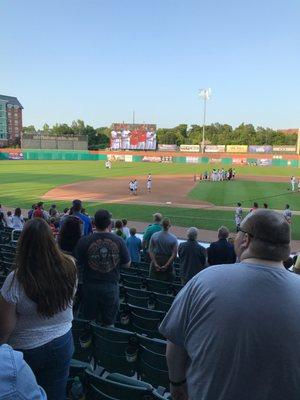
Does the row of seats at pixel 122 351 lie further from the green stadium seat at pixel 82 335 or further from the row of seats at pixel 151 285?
the row of seats at pixel 151 285

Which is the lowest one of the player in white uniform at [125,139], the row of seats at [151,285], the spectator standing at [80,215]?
the row of seats at [151,285]

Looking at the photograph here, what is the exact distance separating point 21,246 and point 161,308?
4.13 meters

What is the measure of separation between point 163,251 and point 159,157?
246ft

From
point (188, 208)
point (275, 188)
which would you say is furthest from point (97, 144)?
point (188, 208)

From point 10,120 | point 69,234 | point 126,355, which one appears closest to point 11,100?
point 10,120

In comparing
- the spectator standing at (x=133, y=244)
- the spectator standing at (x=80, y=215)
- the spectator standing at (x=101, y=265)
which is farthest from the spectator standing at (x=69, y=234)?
the spectator standing at (x=133, y=244)

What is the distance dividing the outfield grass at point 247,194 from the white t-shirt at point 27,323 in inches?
966

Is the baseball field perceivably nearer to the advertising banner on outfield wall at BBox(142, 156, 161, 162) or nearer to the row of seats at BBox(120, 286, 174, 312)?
the row of seats at BBox(120, 286, 174, 312)

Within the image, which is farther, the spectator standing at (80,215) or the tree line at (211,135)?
the tree line at (211,135)

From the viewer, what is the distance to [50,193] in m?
31.8

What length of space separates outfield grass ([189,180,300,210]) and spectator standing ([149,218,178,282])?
61.3 feet

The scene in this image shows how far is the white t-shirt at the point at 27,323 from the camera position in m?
2.95

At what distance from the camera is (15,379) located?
1.59 m

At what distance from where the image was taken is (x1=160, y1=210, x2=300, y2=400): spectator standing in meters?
2.04
